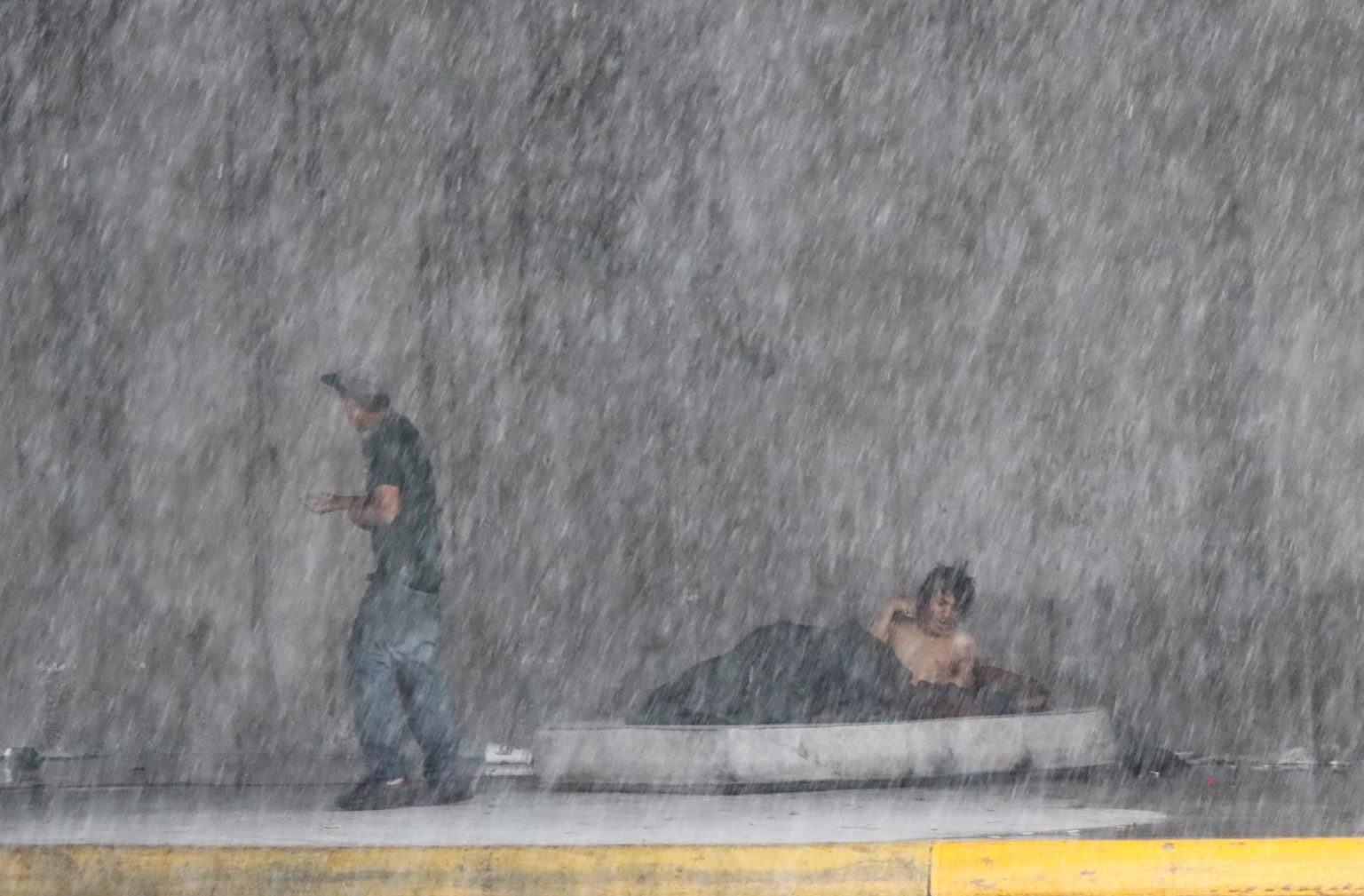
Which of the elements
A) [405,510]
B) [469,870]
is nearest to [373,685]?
[405,510]

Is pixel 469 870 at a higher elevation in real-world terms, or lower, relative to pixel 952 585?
lower

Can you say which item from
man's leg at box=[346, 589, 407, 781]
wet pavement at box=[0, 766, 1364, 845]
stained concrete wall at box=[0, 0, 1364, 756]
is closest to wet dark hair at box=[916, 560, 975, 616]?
wet pavement at box=[0, 766, 1364, 845]

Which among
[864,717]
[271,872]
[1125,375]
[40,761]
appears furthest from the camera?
[1125,375]

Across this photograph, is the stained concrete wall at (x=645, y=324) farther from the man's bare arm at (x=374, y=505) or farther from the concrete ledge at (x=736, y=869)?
the concrete ledge at (x=736, y=869)

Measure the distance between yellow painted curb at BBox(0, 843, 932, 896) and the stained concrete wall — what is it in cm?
425

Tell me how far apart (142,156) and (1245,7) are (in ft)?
20.1

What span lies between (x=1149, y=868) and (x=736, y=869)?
1058 millimetres

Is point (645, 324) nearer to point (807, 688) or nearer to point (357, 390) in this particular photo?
point (807, 688)

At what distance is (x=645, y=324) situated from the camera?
9.20 meters

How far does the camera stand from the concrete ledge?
414cm

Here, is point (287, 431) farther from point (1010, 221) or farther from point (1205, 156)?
point (1205, 156)

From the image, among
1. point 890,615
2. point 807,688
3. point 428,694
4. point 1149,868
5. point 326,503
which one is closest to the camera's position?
point 1149,868

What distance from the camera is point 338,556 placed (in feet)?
29.7

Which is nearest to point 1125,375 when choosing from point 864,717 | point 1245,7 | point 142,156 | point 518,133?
point 1245,7
